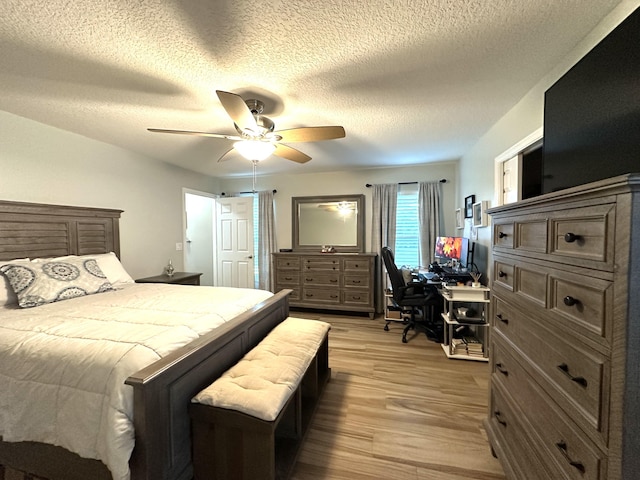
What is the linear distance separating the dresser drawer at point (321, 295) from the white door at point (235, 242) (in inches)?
45.5

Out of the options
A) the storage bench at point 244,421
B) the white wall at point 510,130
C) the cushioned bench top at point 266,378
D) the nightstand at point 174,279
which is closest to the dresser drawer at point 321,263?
the nightstand at point 174,279

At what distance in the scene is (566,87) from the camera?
1.38 metres

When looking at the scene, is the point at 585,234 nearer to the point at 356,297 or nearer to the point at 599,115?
the point at 599,115

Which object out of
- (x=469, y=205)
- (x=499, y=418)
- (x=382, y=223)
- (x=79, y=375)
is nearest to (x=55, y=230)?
(x=79, y=375)

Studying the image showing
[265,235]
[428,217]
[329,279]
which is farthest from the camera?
[265,235]

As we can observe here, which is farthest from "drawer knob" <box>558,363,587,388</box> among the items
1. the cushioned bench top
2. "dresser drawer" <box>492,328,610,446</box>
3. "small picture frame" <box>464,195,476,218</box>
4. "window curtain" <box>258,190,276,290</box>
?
"window curtain" <box>258,190,276,290</box>

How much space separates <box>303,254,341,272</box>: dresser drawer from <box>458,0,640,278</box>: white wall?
1977 mm

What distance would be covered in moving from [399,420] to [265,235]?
3.62 meters

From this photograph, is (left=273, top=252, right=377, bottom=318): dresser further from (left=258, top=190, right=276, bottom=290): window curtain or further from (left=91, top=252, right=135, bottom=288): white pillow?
(left=91, top=252, right=135, bottom=288): white pillow

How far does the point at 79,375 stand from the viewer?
1.17m

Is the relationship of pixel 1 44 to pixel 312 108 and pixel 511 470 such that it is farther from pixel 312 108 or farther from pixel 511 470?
pixel 511 470

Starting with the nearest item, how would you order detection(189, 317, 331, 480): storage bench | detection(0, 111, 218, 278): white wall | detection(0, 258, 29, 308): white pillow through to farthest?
detection(189, 317, 331, 480): storage bench
detection(0, 258, 29, 308): white pillow
detection(0, 111, 218, 278): white wall

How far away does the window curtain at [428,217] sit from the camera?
162 inches

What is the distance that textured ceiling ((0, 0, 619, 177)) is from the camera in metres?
1.27
